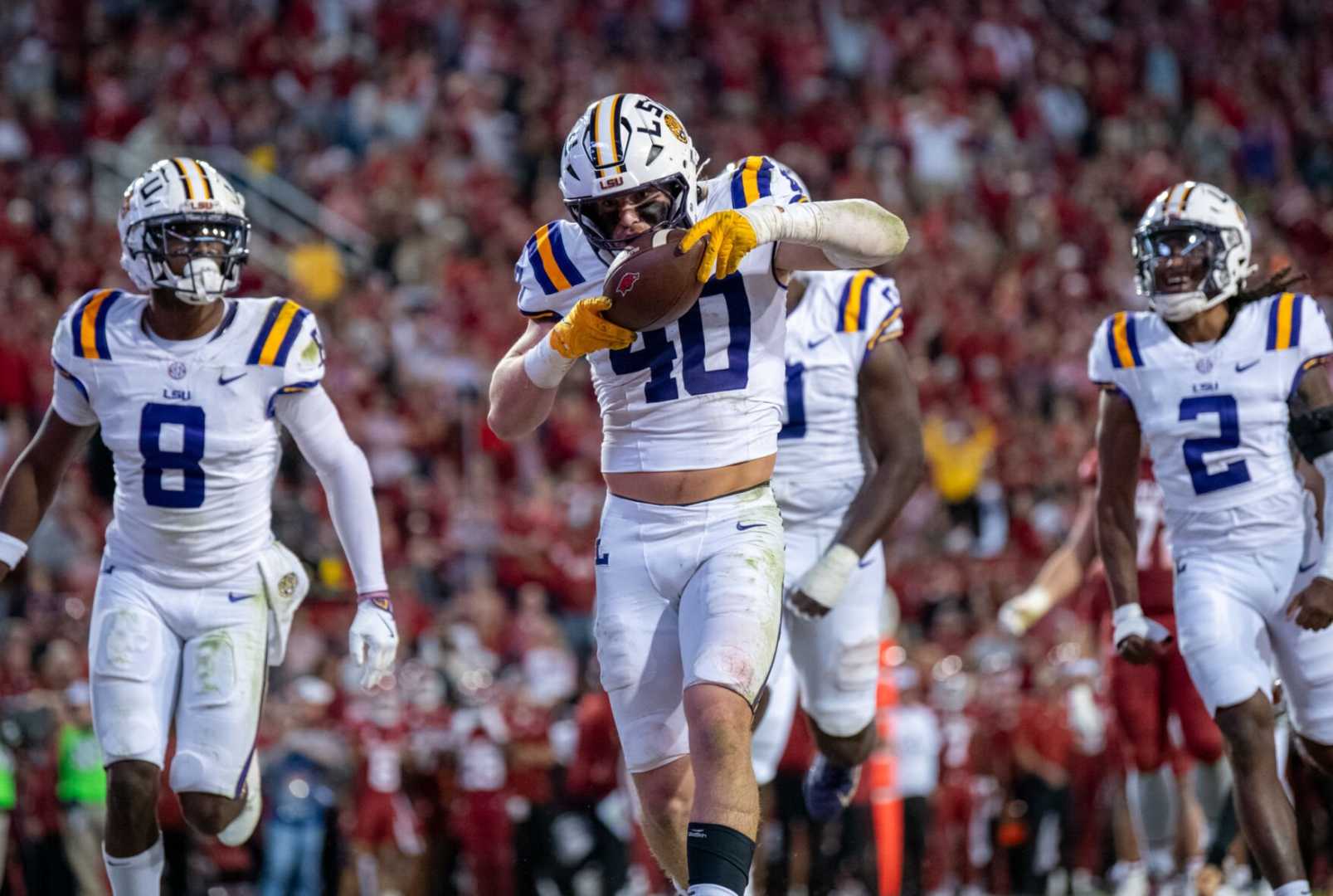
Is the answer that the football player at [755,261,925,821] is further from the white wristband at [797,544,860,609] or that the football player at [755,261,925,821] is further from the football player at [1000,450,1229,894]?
the football player at [1000,450,1229,894]

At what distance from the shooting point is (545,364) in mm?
4285

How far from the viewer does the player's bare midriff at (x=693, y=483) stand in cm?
432

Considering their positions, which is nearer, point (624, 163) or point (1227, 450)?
point (624, 163)

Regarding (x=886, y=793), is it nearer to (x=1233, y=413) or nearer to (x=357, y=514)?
(x=1233, y=413)

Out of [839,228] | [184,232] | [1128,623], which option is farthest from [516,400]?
[1128,623]

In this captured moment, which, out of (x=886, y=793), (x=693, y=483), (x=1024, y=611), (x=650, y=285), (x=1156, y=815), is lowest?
(x=886, y=793)

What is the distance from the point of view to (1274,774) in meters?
5.07

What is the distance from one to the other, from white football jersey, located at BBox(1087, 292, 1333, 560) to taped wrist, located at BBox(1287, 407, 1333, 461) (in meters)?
0.07

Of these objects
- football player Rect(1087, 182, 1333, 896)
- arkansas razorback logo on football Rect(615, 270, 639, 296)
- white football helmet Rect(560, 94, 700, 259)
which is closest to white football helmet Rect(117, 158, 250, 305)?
white football helmet Rect(560, 94, 700, 259)

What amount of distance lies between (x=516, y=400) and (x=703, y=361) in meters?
0.46

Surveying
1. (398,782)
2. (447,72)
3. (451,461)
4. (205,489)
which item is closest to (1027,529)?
(451,461)

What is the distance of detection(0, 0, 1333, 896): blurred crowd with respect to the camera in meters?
9.23

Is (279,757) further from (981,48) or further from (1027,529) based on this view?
(981,48)

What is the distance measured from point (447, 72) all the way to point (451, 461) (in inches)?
176
